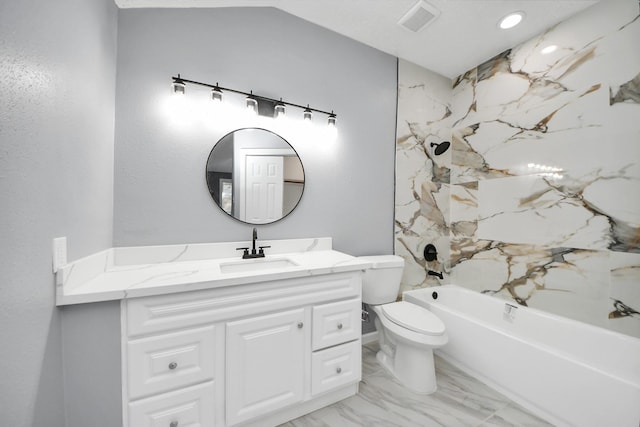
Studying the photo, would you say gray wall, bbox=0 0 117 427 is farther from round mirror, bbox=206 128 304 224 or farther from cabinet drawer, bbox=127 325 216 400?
round mirror, bbox=206 128 304 224

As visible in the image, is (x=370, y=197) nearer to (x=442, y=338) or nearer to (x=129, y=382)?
(x=442, y=338)

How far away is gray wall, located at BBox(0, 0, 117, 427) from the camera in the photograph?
68cm

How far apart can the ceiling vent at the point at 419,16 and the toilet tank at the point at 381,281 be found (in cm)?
191

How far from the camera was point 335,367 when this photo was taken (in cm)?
147

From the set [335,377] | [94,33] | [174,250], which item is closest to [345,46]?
[94,33]

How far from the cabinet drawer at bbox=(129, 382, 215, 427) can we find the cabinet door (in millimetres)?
Answer: 88

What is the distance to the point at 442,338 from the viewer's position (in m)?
1.59

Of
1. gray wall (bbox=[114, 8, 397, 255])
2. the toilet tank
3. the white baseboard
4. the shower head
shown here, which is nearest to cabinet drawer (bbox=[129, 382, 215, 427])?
gray wall (bbox=[114, 8, 397, 255])

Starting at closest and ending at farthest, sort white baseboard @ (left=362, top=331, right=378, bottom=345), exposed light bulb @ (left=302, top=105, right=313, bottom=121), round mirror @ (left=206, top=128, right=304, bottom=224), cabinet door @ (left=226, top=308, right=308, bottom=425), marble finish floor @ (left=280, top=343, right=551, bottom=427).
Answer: cabinet door @ (left=226, top=308, right=308, bottom=425), marble finish floor @ (left=280, top=343, right=551, bottom=427), round mirror @ (left=206, top=128, right=304, bottom=224), exposed light bulb @ (left=302, top=105, right=313, bottom=121), white baseboard @ (left=362, top=331, right=378, bottom=345)

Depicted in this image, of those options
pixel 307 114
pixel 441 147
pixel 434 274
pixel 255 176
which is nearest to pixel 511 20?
pixel 441 147

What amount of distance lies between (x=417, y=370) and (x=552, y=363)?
2.49 feet

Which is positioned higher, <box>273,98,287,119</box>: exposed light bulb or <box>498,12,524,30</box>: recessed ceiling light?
<box>498,12,524,30</box>: recessed ceiling light

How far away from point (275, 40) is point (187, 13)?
59cm

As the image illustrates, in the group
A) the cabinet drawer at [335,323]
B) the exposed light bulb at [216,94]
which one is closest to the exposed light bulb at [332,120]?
the exposed light bulb at [216,94]
